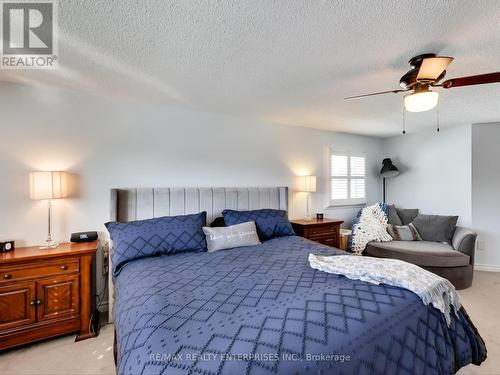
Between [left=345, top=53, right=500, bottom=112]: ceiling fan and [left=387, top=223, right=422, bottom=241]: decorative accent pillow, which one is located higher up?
[left=345, top=53, right=500, bottom=112]: ceiling fan

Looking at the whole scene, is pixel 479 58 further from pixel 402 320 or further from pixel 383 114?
pixel 402 320

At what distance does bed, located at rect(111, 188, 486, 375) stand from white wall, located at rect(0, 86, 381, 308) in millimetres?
1200

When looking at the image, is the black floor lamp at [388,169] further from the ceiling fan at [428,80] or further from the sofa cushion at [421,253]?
the ceiling fan at [428,80]

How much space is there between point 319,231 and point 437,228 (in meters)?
1.87

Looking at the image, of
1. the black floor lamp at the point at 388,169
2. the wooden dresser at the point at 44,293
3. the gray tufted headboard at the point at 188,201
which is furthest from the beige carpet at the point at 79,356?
the black floor lamp at the point at 388,169

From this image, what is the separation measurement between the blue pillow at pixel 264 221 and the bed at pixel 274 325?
90 cm

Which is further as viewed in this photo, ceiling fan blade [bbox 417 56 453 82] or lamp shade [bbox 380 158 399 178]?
lamp shade [bbox 380 158 399 178]

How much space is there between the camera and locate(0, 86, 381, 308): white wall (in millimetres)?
2229

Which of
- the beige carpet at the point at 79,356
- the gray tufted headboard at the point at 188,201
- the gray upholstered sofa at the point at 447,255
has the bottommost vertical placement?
the beige carpet at the point at 79,356

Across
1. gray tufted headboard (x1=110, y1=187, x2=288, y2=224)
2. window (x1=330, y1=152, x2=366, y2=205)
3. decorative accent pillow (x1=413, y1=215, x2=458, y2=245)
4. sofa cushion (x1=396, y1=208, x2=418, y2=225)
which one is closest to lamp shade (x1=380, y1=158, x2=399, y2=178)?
window (x1=330, y1=152, x2=366, y2=205)

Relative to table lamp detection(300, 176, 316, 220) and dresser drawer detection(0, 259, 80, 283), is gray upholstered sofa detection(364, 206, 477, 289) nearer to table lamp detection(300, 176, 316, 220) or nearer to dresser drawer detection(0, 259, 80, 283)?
table lamp detection(300, 176, 316, 220)

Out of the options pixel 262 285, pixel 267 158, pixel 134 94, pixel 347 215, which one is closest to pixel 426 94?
pixel 262 285

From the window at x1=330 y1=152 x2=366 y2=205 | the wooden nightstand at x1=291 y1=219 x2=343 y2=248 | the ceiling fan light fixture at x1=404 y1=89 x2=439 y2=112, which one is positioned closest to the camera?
the ceiling fan light fixture at x1=404 y1=89 x2=439 y2=112

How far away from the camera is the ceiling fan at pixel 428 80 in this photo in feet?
4.87
